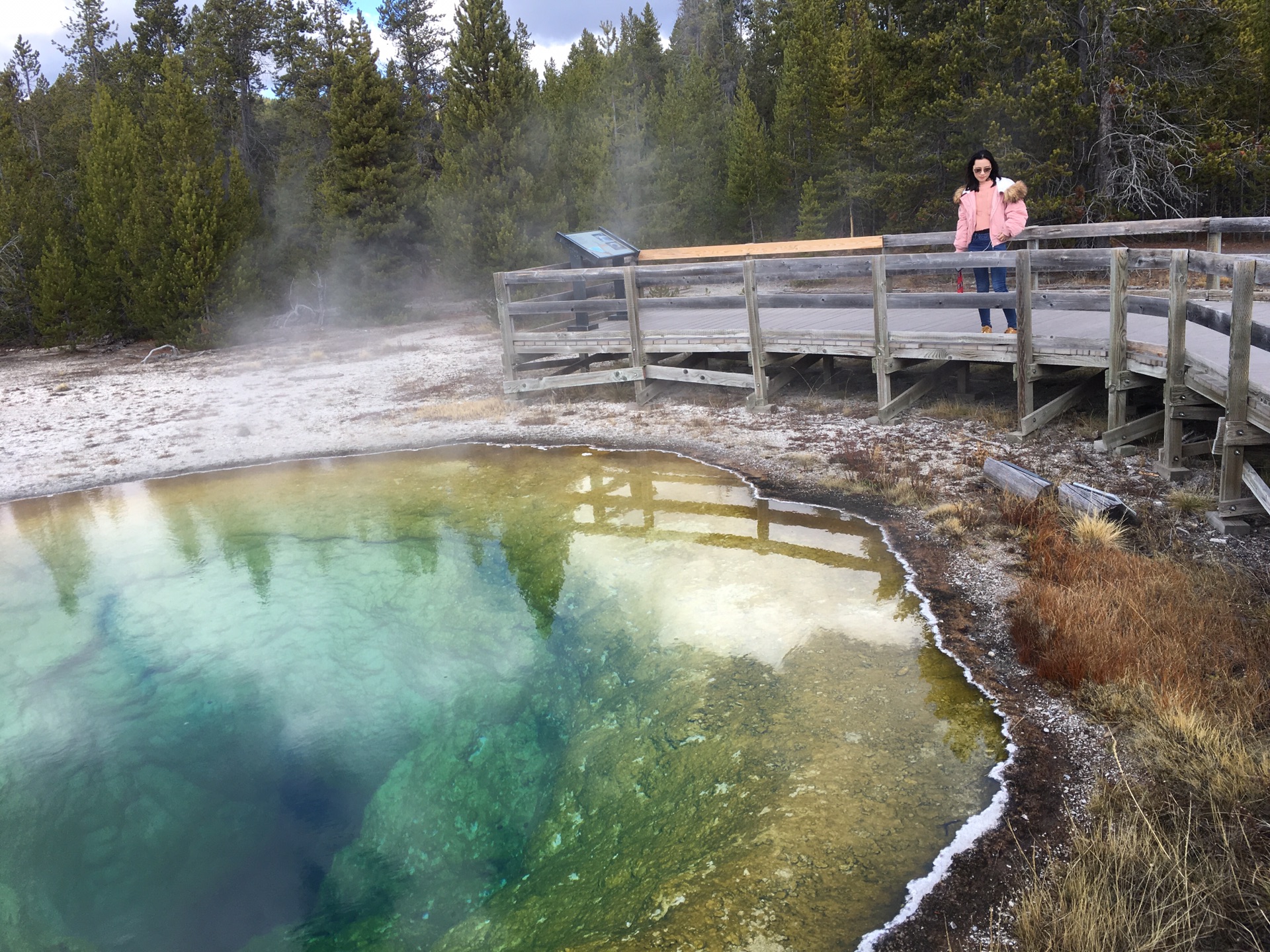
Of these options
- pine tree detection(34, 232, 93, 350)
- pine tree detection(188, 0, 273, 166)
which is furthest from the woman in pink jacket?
pine tree detection(188, 0, 273, 166)

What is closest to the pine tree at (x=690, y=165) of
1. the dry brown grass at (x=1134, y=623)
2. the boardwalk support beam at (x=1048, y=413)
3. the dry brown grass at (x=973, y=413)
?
the dry brown grass at (x=973, y=413)

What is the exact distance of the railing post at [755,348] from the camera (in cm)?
1047

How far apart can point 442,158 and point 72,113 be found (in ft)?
55.2

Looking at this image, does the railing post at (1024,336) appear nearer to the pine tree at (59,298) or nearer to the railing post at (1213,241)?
the railing post at (1213,241)

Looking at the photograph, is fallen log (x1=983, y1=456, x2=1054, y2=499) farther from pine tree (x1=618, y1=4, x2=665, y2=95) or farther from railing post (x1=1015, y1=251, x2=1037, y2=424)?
pine tree (x1=618, y1=4, x2=665, y2=95)

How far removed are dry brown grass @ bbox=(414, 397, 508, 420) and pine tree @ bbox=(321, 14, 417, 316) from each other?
1075 centimetres

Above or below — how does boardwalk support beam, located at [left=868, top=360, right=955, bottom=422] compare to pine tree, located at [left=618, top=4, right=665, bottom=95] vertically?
below

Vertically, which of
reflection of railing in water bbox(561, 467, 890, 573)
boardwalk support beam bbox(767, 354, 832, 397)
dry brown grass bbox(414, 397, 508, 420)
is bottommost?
reflection of railing in water bbox(561, 467, 890, 573)

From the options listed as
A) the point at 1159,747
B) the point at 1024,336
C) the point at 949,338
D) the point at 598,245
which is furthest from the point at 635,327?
the point at 1159,747

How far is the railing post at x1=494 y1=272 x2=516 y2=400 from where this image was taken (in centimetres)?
1251

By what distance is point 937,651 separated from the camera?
573 cm

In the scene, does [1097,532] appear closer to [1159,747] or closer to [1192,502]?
[1192,502]

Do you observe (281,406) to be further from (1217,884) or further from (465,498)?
(1217,884)

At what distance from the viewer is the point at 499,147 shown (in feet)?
60.5
